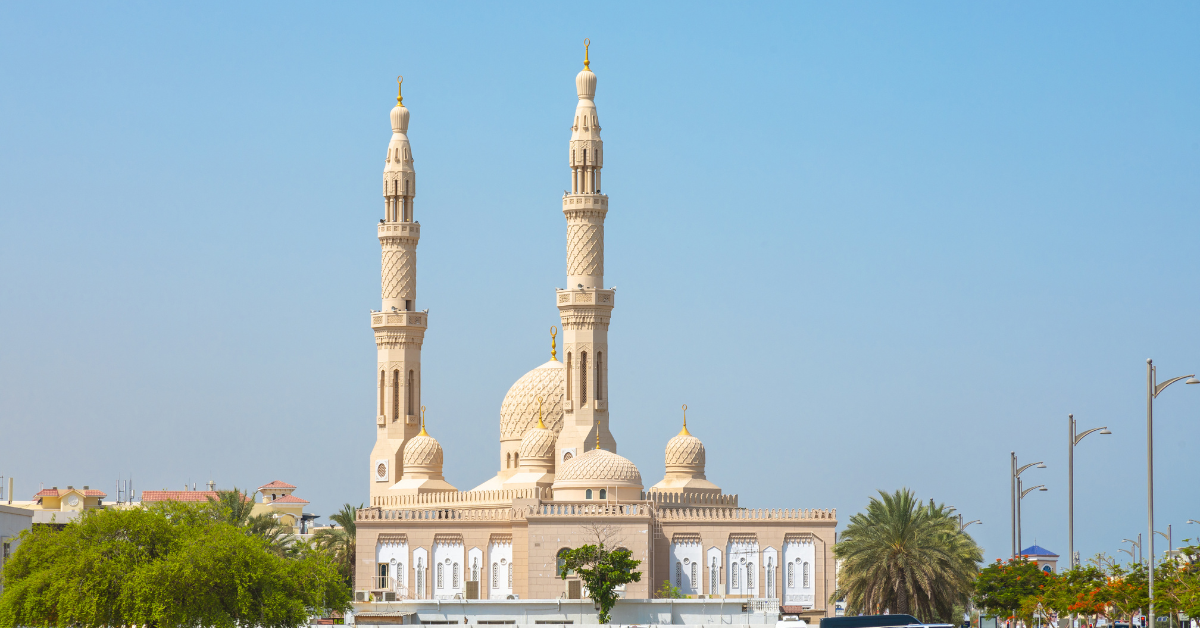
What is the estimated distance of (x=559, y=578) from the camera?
6550 cm

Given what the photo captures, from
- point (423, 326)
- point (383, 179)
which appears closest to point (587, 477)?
point (423, 326)

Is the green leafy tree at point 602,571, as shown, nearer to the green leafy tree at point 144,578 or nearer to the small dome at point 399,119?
the green leafy tree at point 144,578

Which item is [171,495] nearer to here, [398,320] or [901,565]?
[398,320]

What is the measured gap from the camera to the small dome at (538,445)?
235 ft

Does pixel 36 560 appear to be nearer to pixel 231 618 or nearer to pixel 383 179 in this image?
pixel 231 618

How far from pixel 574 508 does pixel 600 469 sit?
6.88 feet

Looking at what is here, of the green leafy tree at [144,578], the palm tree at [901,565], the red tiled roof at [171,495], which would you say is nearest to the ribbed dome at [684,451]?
the palm tree at [901,565]

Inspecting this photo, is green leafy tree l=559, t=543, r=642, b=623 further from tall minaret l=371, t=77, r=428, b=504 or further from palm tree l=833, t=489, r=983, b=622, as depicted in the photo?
tall minaret l=371, t=77, r=428, b=504

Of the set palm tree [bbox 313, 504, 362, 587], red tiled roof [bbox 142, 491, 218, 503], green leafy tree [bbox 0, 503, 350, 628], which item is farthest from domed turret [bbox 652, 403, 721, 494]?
red tiled roof [bbox 142, 491, 218, 503]

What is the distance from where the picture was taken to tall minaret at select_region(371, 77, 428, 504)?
75.9 m

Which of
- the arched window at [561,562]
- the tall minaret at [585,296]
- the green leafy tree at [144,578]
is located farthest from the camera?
the tall minaret at [585,296]

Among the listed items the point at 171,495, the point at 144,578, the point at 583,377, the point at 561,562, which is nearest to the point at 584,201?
the point at 583,377

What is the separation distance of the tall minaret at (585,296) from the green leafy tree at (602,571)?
9.04 metres

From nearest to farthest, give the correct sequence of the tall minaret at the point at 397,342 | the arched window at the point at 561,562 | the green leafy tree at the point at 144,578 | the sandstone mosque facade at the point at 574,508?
the green leafy tree at the point at 144,578
the arched window at the point at 561,562
the sandstone mosque facade at the point at 574,508
the tall minaret at the point at 397,342
